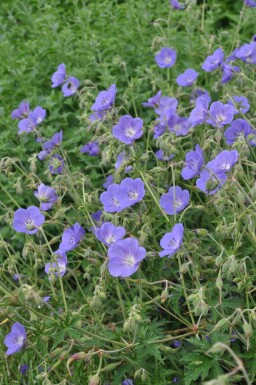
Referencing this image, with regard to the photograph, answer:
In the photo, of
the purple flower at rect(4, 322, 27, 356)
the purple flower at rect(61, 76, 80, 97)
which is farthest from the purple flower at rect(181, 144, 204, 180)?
the purple flower at rect(61, 76, 80, 97)

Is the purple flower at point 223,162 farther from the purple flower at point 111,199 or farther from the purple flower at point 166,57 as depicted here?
the purple flower at point 166,57

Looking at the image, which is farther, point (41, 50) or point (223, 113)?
point (41, 50)

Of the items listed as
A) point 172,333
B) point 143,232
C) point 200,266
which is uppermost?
point 143,232


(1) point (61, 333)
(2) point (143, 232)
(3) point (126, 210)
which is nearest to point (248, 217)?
(2) point (143, 232)

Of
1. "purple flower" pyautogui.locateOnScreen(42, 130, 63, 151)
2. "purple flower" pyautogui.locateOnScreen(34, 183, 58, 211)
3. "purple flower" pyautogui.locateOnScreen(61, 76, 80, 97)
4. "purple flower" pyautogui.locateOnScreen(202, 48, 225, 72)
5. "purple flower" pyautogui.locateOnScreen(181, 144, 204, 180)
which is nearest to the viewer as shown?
"purple flower" pyautogui.locateOnScreen(181, 144, 204, 180)

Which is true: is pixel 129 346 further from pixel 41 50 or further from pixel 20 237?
pixel 41 50

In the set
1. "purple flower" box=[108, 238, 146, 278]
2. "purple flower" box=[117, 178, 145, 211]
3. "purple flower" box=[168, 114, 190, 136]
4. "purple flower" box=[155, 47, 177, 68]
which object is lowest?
"purple flower" box=[155, 47, 177, 68]

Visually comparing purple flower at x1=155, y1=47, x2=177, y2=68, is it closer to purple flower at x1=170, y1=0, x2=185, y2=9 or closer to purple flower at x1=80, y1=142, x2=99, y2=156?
purple flower at x1=170, y1=0, x2=185, y2=9
